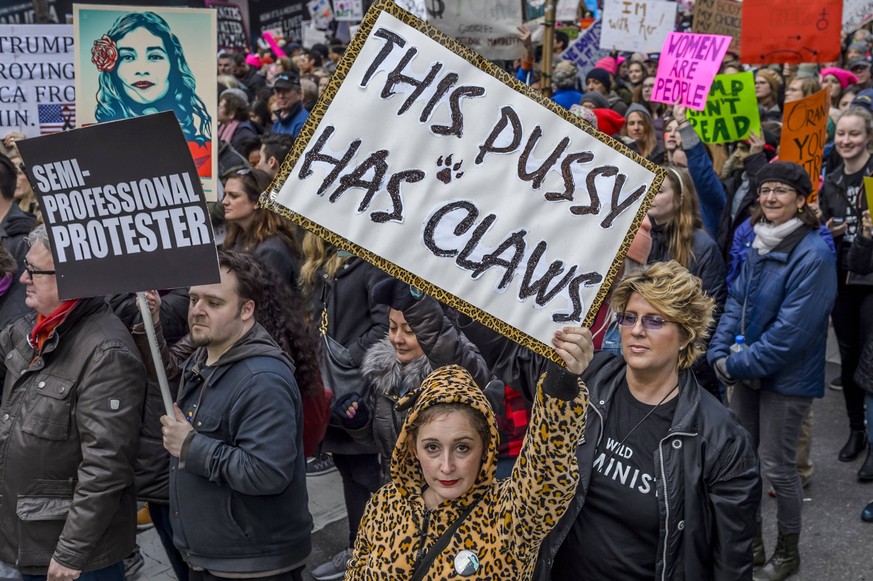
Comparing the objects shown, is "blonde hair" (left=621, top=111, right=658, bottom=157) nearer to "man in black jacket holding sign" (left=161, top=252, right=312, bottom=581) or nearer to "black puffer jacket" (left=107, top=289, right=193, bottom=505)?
"black puffer jacket" (left=107, top=289, right=193, bottom=505)

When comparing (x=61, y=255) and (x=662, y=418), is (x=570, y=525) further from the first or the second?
(x=61, y=255)

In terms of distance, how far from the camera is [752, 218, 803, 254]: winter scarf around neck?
4.86 m

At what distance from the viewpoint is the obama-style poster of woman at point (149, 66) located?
5.19m

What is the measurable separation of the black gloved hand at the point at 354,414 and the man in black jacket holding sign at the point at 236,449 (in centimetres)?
48

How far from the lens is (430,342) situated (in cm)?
352

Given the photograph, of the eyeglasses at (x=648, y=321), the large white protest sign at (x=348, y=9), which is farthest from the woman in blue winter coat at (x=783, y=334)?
the large white protest sign at (x=348, y=9)

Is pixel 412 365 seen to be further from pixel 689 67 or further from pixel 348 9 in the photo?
pixel 348 9

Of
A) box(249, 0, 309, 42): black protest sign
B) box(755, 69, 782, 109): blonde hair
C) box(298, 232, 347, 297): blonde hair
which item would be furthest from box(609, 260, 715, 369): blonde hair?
box(249, 0, 309, 42): black protest sign

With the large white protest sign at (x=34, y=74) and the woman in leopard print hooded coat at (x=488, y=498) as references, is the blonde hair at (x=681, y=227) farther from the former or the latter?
the large white protest sign at (x=34, y=74)

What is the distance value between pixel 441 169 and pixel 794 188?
A: 2740mm

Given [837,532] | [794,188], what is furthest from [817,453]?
[794,188]

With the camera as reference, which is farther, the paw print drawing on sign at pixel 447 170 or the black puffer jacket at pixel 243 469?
the black puffer jacket at pixel 243 469

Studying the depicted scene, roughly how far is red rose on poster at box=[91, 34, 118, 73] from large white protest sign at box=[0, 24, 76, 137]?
5.16 ft

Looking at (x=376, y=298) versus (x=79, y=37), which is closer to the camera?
(x=376, y=298)
